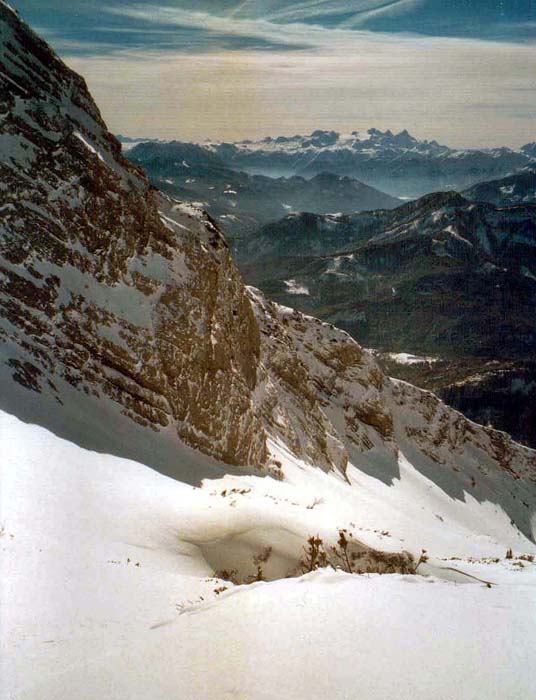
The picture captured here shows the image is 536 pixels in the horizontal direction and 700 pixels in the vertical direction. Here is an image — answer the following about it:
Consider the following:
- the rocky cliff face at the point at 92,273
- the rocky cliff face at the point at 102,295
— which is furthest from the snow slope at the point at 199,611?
the rocky cliff face at the point at 92,273

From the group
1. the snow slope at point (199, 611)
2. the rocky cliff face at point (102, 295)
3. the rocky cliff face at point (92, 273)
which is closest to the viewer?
the snow slope at point (199, 611)

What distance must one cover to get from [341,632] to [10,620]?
6.11m

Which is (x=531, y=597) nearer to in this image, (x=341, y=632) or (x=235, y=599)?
(x=341, y=632)

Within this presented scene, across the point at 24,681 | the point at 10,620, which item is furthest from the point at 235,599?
the point at 10,620

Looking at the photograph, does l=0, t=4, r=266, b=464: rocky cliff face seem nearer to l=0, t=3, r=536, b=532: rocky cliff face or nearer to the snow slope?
l=0, t=3, r=536, b=532: rocky cliff face

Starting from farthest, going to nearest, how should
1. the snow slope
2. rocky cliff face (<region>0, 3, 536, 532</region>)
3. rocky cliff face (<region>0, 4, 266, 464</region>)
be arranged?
rocky cliff face (<region>0, 4, 266, 464</region>), rocky cliff face (<region>0, 3, 536, 532</region>), the snow slope

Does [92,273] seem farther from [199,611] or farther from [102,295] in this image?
[199,611]

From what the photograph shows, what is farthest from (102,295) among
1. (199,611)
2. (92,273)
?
(199,611)

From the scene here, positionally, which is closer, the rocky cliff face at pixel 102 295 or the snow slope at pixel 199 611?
the snow slope at pixel 199 611

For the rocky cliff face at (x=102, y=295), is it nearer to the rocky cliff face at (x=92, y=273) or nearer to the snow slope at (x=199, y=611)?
the rocky cliff face at (x=92, y=273)

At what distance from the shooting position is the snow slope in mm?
6090

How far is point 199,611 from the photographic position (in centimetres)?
827

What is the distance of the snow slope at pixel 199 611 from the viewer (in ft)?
20.0

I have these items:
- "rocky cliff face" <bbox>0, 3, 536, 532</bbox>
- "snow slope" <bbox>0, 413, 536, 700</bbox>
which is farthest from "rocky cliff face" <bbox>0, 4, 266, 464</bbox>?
"snow slope" <bbox>0, 413, 536, 700</bbox>
